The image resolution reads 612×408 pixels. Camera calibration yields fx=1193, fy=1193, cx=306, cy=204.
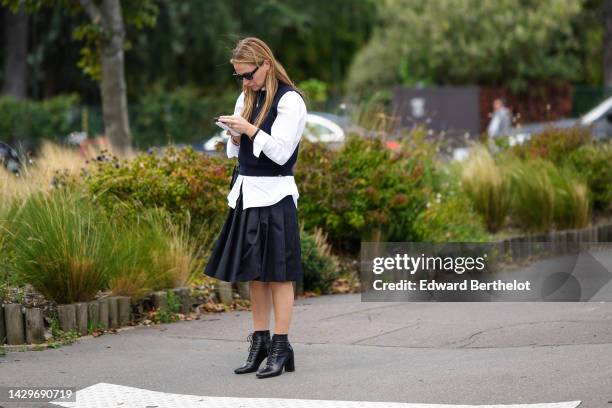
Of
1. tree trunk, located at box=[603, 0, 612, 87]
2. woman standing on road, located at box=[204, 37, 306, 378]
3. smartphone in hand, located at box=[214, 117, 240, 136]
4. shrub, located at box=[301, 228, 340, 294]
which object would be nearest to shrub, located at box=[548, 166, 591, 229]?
shrub, located at box=[301, 228, 340, 294]

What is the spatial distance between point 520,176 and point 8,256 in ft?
21.6

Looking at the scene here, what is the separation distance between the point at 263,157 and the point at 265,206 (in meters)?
0.29

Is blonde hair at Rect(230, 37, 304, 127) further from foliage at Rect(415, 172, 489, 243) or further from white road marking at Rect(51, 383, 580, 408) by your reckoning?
foliage at Rect(415, 172, 489, 243)

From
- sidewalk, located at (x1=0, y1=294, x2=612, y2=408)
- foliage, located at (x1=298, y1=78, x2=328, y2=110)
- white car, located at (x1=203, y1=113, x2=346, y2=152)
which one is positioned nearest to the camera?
sidewalk, located at (x1=0, y1=294, x2=612, y2=408)

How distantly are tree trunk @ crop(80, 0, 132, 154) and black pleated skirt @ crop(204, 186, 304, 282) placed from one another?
8.89 meters

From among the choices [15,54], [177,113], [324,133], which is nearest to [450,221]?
[324,133]

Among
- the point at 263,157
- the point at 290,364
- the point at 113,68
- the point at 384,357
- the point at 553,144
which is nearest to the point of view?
the point at 263,157

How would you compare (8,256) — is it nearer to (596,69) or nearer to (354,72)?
(354,72)

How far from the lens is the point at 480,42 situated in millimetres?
36781

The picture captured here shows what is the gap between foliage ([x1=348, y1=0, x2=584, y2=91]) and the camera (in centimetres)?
3641

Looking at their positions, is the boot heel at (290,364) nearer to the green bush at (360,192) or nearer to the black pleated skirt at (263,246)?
the black pleated skirt at (263,246)

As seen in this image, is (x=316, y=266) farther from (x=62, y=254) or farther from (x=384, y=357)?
(x=384, y=357)

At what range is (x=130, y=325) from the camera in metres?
9.00

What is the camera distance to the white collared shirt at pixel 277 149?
6789 millimetres
